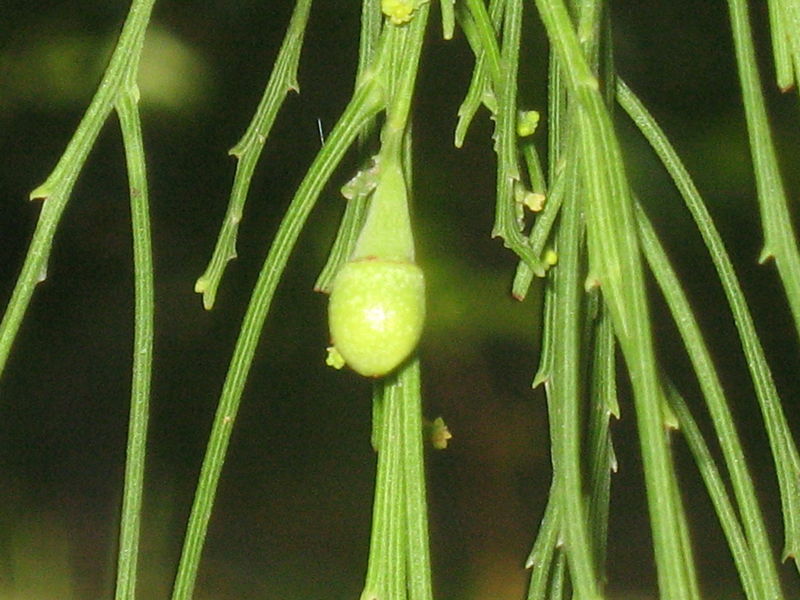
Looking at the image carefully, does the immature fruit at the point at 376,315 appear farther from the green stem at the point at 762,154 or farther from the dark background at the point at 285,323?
the dark background at the point at 285,323

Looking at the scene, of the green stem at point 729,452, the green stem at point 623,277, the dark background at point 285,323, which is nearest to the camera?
the green stem at point 623,277

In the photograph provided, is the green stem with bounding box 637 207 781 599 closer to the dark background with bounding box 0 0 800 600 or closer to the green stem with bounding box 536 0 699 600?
the green stem with bounding box 536 0 699 600

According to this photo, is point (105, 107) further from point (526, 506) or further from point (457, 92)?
point (526, 506)

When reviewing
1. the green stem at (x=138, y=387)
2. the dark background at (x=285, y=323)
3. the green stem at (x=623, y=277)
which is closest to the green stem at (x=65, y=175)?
the green stem at (x=138, y=387)

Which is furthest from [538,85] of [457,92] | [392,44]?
[392,44]

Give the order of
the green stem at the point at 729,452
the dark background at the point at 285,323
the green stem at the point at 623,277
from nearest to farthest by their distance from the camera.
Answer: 1. the green stem at the point at 623,277
2. the green stem at the point at 729,452
3. the dark background at the point at 285,323

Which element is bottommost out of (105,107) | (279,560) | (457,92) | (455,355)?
(105,107)

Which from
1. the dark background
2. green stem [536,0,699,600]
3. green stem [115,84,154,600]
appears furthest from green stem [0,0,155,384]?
the dark background
